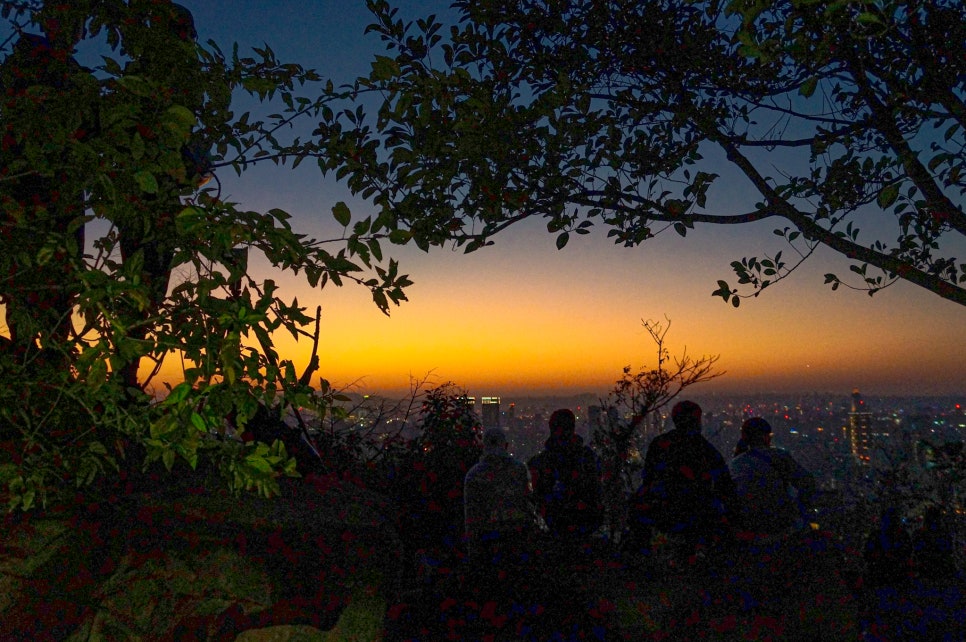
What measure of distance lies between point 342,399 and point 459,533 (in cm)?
650

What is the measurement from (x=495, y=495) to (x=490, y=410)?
5.56 m

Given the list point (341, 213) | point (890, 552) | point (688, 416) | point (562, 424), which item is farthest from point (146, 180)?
point (890, 552)

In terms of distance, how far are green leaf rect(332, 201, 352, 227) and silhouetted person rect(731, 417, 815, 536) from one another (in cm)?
546

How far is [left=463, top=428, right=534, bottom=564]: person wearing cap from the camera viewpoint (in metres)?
6.93

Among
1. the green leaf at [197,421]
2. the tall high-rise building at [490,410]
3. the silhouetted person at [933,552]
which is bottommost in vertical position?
the silhouetted person at [933,552]

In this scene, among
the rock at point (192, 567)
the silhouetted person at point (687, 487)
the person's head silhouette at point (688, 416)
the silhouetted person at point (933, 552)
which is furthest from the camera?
the silhouetted person at point (933, 552)

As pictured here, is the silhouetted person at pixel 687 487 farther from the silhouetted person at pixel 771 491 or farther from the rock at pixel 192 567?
the rock at pixel 192 567

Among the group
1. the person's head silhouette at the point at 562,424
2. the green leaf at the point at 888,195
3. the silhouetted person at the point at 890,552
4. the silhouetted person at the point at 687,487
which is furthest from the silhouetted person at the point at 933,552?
the green leaf at the point at 888,195

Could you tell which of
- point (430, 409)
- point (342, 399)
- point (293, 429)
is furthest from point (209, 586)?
point (430, 409)

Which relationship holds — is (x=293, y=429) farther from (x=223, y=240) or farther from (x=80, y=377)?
(x=223, y=240)

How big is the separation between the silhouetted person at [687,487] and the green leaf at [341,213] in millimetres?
4927

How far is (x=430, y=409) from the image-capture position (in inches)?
416

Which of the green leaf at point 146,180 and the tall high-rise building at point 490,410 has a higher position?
the green leaf at point 146,180

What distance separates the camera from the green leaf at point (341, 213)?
7.72 feet
